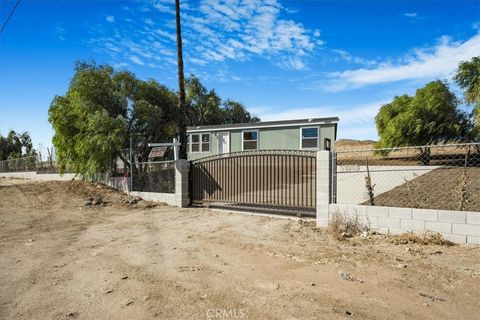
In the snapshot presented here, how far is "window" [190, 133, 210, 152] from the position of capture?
22.7m

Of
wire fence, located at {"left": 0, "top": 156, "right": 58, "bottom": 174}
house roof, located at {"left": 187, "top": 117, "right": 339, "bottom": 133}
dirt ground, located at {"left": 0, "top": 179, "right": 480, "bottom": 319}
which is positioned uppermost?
house roof, located at {"left": 187, "top": 117, "right": 339, "bottom": 133}

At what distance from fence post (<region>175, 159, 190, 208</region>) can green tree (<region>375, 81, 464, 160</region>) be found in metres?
19.8

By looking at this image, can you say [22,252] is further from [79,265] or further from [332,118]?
[332,118]

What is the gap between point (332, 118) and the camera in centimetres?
1788

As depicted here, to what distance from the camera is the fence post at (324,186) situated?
7.44 meters

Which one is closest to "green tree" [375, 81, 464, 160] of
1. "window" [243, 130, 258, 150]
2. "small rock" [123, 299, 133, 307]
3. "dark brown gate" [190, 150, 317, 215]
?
"window" [243, 130, 258, 150]

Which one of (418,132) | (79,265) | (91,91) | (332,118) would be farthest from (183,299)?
(418,132)

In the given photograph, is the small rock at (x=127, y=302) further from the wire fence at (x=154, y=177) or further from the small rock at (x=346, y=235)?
the wire fence at (x=154, y=177)

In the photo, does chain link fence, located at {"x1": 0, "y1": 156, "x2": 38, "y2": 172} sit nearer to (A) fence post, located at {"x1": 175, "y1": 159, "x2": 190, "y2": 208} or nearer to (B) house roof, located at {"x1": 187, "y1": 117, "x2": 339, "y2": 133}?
(B) house roof, located at {"x1": 187, "y1": 117, "x2": 339, "y2": 133}

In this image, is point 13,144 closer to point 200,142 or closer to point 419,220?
point 200,142

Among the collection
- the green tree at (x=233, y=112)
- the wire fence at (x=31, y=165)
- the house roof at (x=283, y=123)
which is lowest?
the wire fence at (x=31, y=165)

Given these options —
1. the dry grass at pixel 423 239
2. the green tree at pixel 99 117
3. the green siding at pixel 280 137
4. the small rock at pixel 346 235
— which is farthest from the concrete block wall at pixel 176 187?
the green siding at pixel 280 137

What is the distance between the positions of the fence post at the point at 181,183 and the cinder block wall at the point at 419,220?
20.4ft

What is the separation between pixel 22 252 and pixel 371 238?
725 cm
